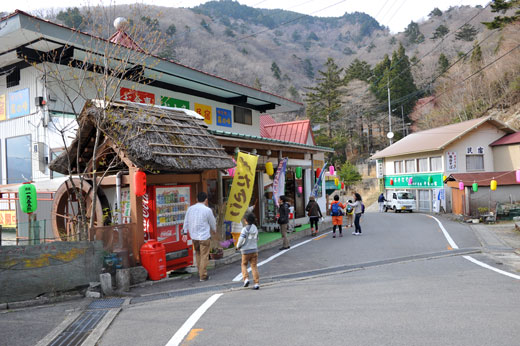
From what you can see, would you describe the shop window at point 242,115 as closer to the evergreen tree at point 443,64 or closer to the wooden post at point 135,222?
the wooden post at point 135,222

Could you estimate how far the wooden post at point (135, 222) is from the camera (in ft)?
27.5

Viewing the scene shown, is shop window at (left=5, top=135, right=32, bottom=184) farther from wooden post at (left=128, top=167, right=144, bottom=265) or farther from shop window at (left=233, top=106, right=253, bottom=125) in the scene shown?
shop window at (left=233, top=106, right=253, bottom=125)

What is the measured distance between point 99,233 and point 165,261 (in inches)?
63.7

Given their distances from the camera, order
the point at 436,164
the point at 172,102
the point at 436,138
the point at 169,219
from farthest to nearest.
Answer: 1. the point at 436,138
2. the point at 436,164
3. the point at 172,102
4. the point at 169,219

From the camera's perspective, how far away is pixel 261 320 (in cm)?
550

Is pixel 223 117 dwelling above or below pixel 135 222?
above


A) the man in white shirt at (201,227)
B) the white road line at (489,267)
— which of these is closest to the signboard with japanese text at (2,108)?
the man in white shirt at (201,227)

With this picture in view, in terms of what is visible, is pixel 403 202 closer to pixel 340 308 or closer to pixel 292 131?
pixel 292 131

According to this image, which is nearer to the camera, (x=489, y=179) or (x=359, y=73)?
(x=489, y=179)

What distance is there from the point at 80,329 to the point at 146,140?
14.0ft

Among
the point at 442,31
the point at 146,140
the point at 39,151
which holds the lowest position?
the point at 146,140

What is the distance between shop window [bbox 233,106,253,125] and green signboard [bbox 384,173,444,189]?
21.2m

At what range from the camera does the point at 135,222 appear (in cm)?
852

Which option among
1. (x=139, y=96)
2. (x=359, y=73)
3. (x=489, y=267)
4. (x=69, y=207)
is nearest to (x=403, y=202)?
(x=489, y=267)
